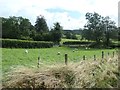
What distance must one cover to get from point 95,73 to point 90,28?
191 ft

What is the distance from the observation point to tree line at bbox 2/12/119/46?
186 ft

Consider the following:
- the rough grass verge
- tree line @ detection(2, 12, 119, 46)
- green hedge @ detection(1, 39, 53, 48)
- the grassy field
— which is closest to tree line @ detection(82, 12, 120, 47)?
tree line @ detection(2, 12, 119, 46)

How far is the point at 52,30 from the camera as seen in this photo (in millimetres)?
59219

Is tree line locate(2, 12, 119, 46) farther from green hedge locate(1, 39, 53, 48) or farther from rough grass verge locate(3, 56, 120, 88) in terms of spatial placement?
rough grass verge locate(3, 56, 120, 88)

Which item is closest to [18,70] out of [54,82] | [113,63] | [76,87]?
[54,82]

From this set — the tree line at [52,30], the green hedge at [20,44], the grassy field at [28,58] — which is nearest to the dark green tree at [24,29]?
the tree line at [52,30]

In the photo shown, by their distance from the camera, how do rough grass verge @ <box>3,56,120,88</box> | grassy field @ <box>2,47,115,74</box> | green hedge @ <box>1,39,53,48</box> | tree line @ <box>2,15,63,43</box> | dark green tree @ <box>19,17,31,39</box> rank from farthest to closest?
dark green tree @ <box>19,17,31,39</box> → tree line @ <box>2,15,63,43</box> → green hedge @ <box>1,39,53,48</box> → grassy field @ <box>2,47,115,74</box> → rough grass verge @ <box>3,56,120,88</box>

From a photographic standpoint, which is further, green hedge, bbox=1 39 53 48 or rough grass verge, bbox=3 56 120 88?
green hedge, bbox=1 39 53 48

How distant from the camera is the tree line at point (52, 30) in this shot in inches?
2238

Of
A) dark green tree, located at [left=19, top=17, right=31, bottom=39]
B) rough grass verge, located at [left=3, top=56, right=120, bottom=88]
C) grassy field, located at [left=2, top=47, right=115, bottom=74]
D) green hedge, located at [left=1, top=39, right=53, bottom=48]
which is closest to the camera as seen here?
rough grass verge, located at [left=3, top=56, right=120, bottom=88]

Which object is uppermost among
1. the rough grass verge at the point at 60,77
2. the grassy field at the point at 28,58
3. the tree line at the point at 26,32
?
the tree line at the point at 26,32

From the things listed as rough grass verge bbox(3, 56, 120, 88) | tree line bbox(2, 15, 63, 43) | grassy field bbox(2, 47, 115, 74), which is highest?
tree line bbox(2, 15, 63, 43)

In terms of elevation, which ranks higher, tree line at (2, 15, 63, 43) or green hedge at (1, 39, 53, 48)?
tree line at (2, 15, 63, 43)

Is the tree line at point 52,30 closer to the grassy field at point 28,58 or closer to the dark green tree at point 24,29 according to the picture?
the dark green tree at point 24,29
